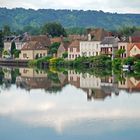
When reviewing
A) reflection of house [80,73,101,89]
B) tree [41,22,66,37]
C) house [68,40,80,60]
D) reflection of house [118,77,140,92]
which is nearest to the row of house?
house [68,40,80,60]

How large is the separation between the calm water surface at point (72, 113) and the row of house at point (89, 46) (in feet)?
73.0

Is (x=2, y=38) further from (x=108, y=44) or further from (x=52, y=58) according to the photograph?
(x=108, y=44)

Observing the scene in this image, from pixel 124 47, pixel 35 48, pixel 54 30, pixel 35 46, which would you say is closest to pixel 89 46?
pixel 124 47

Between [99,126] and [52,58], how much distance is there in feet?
144

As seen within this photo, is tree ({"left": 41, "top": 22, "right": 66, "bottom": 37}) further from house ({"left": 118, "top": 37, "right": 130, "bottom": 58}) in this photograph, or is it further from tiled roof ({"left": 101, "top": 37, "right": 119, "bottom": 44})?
house ({"left": 118, "top": 37, "right": 130, "bottom": 58})

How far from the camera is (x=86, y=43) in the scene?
59.1m

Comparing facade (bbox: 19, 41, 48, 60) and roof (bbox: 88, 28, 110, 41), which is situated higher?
roof (bbox: 88, 28, 110, 41)

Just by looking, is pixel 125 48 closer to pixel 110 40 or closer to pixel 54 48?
pixel 110 40

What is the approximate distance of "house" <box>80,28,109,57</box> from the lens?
57656mm

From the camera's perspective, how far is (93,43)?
58.2m

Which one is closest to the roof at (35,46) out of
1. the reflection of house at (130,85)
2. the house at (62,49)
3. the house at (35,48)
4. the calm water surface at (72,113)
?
the house at (35,48)

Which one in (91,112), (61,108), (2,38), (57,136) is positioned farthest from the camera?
(2,38)

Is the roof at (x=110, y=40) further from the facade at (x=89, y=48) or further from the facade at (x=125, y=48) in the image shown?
the facade at (x=125, y=48)

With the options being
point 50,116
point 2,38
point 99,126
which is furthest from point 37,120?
point 2,38
